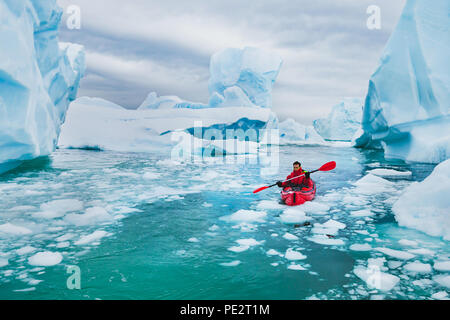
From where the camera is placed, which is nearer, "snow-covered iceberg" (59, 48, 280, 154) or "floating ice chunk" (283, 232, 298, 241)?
"floating ice chunk" (283, 232, 298, 241)

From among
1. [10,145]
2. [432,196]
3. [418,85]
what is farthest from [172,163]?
[418,85]

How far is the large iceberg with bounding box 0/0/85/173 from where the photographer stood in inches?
243

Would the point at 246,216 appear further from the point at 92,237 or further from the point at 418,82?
the point at 418,82

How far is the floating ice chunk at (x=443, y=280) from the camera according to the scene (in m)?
2.55

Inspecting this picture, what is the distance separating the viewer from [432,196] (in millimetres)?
4035

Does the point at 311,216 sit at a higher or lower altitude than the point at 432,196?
lower

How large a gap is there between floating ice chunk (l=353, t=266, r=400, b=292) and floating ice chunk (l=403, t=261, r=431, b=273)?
0.90 feet

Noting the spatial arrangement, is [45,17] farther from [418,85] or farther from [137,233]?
[418,85]

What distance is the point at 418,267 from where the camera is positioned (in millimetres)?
2850

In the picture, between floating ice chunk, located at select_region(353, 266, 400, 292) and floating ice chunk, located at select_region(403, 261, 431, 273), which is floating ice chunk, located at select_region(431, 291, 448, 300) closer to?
floating ice chunk, located at select_region(353, 266, 400, 292)

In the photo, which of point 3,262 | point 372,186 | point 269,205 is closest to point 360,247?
point 269,205

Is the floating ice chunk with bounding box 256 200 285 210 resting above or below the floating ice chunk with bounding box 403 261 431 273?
above

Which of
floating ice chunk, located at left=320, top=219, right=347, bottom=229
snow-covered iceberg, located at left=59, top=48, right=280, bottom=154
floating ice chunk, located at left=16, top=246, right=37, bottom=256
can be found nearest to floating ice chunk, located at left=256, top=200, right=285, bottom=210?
floating ice chunk, located at left=320, top=219, right=347, bottom=229

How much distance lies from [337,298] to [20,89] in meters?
7.09
